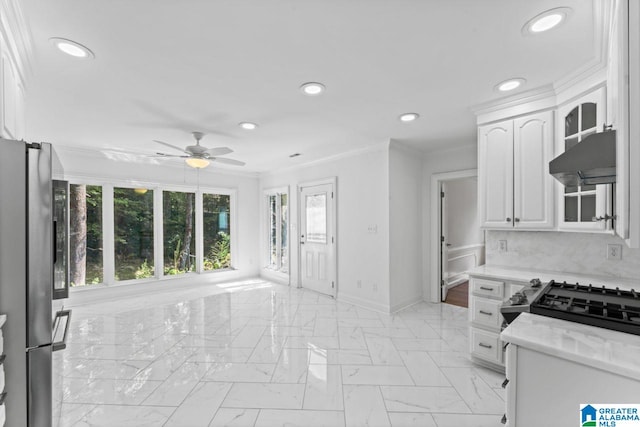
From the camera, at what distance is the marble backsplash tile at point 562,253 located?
7.57 ft

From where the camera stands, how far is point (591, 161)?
1.34 m

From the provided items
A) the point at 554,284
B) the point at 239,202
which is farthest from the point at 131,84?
the point at 239,202

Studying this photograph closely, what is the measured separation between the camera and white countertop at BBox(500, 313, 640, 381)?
1.05 metres

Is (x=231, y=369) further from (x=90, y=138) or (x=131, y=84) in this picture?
(x=90, y=138)

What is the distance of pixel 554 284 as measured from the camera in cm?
195

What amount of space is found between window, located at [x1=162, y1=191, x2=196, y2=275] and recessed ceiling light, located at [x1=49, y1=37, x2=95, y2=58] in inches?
154

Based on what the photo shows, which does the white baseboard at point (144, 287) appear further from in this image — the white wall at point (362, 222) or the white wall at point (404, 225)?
the white wall at point (404, 225)

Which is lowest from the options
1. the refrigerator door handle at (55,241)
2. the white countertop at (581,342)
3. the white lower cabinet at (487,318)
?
the white lower cabinet at (487,318)

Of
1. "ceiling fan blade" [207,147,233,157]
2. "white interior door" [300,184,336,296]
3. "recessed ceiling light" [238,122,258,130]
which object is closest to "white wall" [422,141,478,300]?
"white interior door" [300,184,336,296]

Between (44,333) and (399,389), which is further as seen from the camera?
(399,389)

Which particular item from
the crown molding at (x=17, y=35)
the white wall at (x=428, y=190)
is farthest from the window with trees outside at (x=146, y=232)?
the white wall at (x=428, y=190)

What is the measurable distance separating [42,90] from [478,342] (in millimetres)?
4444

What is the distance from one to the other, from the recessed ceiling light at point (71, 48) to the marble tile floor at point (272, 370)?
6.17 ft

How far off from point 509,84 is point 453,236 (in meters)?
3.63
